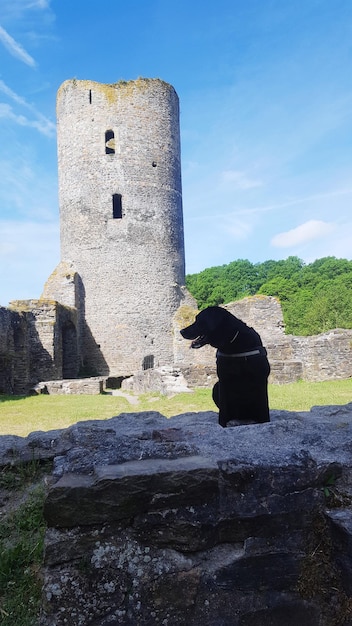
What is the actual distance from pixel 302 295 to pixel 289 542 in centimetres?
4391

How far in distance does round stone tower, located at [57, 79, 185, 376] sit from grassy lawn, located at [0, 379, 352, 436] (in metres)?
9.02

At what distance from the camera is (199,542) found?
1816 mm

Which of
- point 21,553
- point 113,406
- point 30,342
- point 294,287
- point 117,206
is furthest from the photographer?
point 294,287

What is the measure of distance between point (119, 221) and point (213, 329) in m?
20.4

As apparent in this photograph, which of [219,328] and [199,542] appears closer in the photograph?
[199,542]

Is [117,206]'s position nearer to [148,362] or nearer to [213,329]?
[148,362]

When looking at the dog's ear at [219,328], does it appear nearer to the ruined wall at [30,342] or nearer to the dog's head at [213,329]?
the dog's head at [213,329]

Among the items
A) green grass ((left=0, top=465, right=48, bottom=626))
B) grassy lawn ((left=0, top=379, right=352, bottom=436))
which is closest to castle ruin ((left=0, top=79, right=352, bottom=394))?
grassy lawn ((left=0, top=379, right=352, bottom=436))

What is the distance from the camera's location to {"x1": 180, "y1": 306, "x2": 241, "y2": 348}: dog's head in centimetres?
295

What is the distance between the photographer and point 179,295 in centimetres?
2334

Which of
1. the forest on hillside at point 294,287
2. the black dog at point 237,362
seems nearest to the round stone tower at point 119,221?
the forest on hillside at point 294,287

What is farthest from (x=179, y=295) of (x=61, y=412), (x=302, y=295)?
(x=302, y=295)

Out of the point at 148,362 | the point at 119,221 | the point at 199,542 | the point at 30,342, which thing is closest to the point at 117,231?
the point at 119,221

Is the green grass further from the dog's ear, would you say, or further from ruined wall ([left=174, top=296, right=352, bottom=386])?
ruined wall ([left=174, top=296, right=352, bottom=386])
